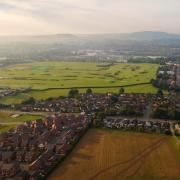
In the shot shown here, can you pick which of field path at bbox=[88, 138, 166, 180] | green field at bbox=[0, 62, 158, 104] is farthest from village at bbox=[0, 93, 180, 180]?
green field at bbox=[0, 62, 158, 104]

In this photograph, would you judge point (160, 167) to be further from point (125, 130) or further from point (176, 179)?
point (125, 130)

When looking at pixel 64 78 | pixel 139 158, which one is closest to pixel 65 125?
pixel 139 158

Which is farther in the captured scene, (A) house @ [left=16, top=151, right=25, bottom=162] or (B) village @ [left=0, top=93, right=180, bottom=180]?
(A) house @ [left=16, top=151, right=25, bottom=162]

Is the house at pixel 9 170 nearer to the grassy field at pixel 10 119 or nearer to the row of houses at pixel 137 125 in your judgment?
the grassy field at pixel 10 119

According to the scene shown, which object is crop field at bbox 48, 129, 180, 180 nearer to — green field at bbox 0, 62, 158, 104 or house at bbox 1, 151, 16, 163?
house at bbox 1, 151, 16, 163

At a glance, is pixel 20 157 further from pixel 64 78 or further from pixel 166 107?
pixel 64 78
